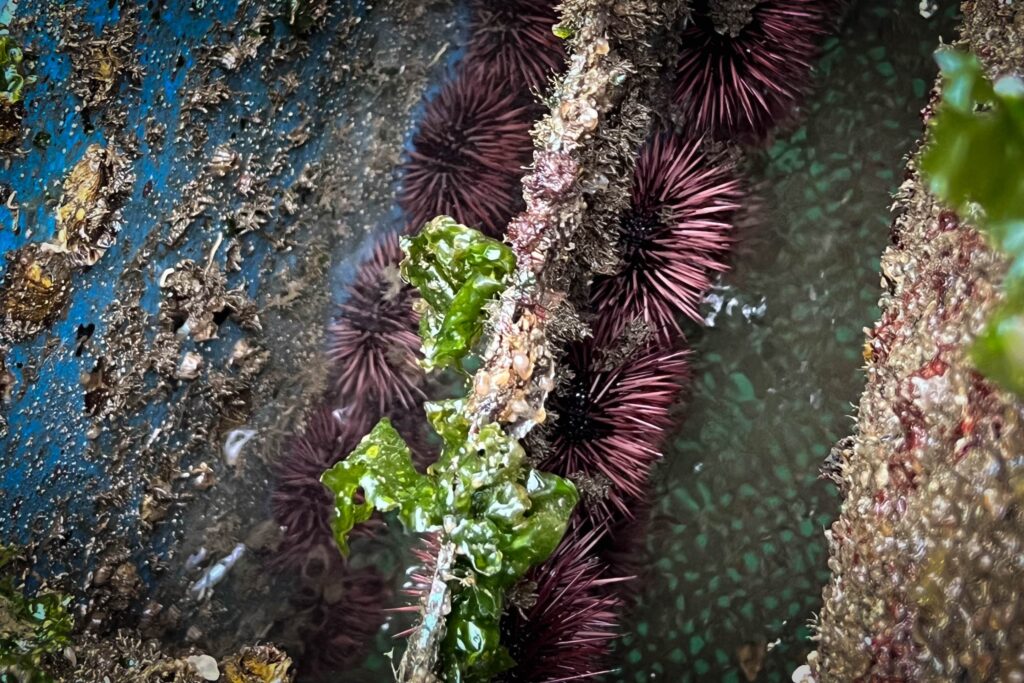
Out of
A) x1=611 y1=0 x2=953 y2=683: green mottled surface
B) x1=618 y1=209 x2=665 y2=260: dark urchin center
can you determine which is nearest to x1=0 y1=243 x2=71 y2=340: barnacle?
x1=618 y1=209 x2=665 y2=260: dark urchin center

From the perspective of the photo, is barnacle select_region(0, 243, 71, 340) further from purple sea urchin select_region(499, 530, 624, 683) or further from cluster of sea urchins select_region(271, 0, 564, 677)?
purple sea urchin select_region(499, 530, 624, 683)

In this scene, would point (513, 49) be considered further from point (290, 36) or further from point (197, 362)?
point (197, 362)

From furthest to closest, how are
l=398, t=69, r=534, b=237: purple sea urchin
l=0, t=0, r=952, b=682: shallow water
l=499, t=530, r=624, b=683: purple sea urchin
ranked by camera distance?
l=398, t=69, r=534, b=237: purple sea urchin → l=0, t=0, r=952, b=682: shallow water → l=499, t=530, r=624, b=683: purple sea urchin

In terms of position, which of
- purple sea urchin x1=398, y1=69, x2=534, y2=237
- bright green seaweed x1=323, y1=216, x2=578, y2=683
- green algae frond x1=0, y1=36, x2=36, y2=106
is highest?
green algae frond x1=0, y1=36, x2=36, y2=106

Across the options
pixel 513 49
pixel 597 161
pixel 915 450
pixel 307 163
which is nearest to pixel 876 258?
pixel 915 450

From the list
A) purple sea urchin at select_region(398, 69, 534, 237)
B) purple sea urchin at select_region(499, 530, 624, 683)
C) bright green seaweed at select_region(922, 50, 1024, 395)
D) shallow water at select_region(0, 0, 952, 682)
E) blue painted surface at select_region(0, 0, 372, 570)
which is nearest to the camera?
bright green seaweed at select_region(922, 50, 1024, 395)

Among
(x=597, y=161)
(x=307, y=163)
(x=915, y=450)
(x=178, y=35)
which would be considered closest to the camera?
(x=915, y=450)

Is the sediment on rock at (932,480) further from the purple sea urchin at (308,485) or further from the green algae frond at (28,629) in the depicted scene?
the green algae frond at (28,629)

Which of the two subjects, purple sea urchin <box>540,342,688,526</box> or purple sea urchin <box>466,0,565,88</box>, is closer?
purple sea urchin <box>540,342,688,526</box>
